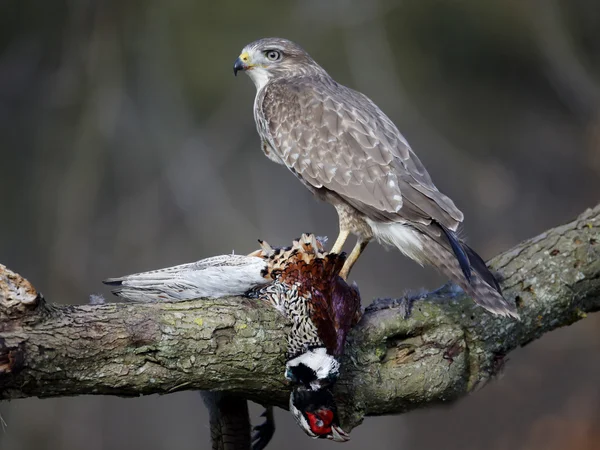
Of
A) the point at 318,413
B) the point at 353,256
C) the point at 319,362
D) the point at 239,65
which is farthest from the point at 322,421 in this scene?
the point at 239,65

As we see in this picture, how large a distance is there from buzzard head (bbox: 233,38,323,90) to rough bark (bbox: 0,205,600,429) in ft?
3.79

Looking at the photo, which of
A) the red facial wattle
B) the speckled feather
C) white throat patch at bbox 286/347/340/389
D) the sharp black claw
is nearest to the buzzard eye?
the speckled feather

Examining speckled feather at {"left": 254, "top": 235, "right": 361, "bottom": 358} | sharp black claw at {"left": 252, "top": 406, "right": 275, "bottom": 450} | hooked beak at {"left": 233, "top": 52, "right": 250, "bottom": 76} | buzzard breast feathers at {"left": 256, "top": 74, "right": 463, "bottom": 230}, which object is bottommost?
sharp black claw at {"left": 252, "top": 406, "right": 275, "bottom": 450}

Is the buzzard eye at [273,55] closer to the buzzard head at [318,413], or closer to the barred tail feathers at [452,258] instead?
the barred tail feathers at [452,258]

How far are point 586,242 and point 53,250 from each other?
10.5 feet

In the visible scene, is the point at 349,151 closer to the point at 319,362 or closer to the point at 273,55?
the point at 273,55

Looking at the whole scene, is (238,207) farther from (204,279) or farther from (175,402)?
(204,279)

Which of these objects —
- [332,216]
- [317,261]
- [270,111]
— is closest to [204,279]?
[317,261]

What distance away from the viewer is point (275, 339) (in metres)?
1.87

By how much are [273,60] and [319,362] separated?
1522 millimetres

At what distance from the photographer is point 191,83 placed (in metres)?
5.10

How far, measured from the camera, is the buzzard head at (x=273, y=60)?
2.95m

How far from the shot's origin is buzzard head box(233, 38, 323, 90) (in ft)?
9.67

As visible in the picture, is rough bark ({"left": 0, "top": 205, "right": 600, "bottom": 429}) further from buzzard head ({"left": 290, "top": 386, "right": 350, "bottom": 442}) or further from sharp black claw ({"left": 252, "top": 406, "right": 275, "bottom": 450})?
sharp black claw ({"left": 252, "top": 406, "right": 275, "bottom": 450})
